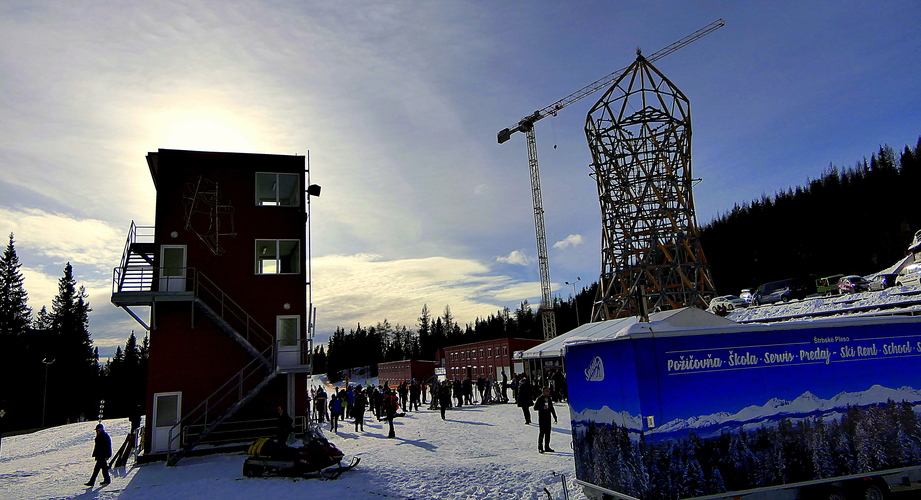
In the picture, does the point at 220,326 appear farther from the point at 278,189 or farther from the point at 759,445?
the point at 759,445

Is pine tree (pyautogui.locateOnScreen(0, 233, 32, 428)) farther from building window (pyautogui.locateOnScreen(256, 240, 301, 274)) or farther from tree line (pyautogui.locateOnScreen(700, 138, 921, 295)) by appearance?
tree line (pyautogui.locateOnScreen(700, 138, 921, 295))

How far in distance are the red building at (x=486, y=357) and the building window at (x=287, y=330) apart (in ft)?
102

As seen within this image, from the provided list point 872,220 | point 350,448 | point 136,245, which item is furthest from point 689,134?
point 872,220

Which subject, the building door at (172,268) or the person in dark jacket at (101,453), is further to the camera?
the building door at (172,268)

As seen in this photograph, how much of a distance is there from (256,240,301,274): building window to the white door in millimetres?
5239

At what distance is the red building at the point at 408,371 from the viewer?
6796cm

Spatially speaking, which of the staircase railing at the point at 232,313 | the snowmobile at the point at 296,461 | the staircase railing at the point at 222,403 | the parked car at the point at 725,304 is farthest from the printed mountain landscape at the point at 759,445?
the parked car at the point at 725,304

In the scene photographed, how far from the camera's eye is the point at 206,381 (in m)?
18.9

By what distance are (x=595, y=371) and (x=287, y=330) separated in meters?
14.9

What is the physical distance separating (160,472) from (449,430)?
30.7 ft

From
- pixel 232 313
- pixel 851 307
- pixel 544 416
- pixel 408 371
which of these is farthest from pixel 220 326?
pixel 408 371

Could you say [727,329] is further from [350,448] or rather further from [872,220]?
[872,220]

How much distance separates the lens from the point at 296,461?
12.6 m

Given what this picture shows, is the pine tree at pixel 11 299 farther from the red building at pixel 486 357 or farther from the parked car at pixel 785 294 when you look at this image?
the parked car at pixel 785 294
